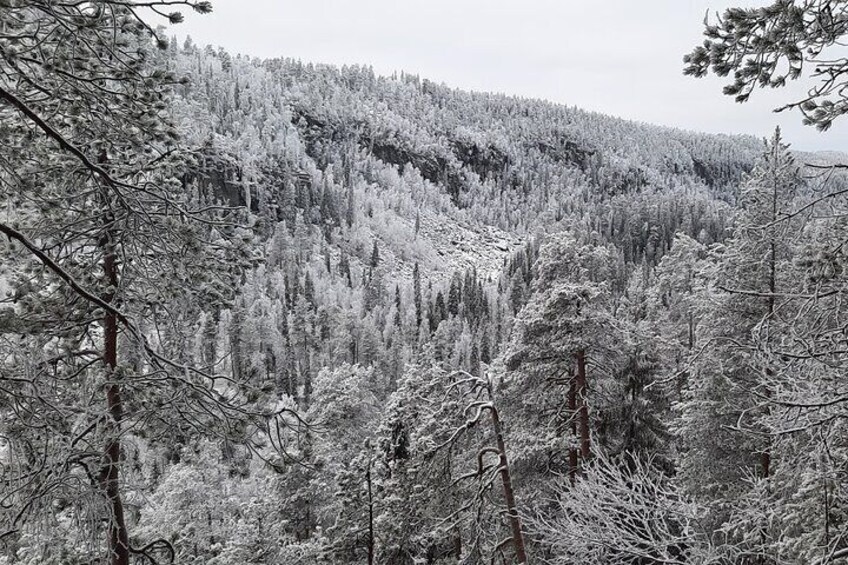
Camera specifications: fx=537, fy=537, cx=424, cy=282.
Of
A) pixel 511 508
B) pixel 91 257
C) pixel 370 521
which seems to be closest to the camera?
pixel 91 257

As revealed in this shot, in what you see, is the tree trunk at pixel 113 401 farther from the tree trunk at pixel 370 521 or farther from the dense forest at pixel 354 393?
the tree trunk at pixel 370 521

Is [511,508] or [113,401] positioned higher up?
[113,401]

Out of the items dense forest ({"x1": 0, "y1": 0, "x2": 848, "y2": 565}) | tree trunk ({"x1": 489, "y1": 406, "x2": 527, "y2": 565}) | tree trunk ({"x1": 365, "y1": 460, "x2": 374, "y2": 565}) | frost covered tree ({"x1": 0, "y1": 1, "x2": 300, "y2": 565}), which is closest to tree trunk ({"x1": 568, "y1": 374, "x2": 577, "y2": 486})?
dense forest ({"x1": 0, "y1": 0, "x2": 848, "y2": 565})

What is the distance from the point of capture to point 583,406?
11.3m

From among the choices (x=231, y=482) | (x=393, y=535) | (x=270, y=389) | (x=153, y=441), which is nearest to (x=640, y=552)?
(x=270, y=389)

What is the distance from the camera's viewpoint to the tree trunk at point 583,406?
37.8ft

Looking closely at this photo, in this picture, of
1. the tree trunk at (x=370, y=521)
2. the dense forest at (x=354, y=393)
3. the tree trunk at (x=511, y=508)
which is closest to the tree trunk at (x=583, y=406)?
the dense forest at (x=354, y=393)

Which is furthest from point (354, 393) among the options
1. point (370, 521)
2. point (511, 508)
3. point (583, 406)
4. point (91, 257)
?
point (91, 257)

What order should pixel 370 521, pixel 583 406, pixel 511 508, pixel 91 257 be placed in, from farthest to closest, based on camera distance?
pixel 370 521 → pixel 583 406 → pixel 511 508 → pixel 91 257

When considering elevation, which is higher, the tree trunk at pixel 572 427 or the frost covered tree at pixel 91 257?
the frost covered tree at pixel 91 257

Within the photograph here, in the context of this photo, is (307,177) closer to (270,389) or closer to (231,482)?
(231,482)

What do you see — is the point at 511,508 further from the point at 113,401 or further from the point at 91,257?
the point at 91,257

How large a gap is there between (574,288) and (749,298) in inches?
167

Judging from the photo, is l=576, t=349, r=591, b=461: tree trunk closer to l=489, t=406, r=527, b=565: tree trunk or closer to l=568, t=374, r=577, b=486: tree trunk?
l=568, t=374, r=577, b=486: tree trunk
